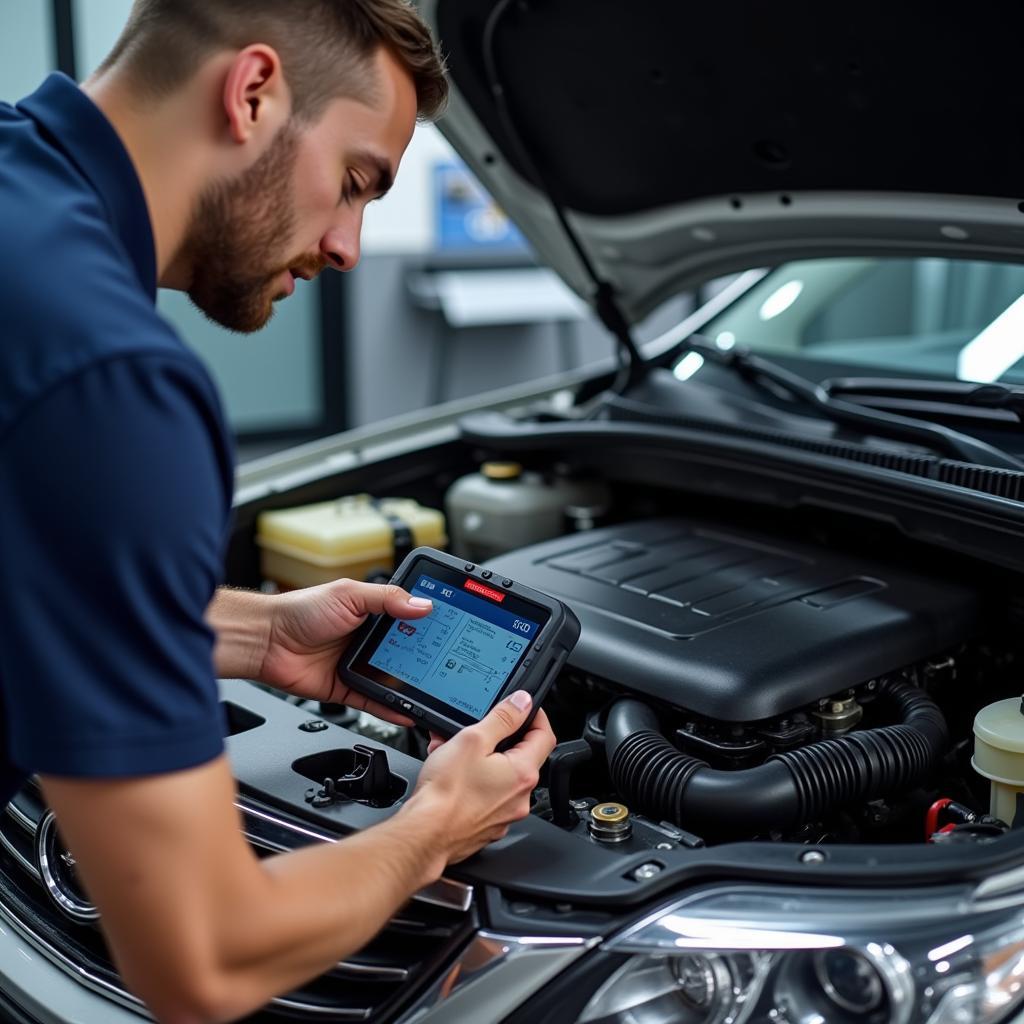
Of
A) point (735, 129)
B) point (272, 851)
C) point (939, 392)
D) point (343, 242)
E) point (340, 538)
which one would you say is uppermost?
point (735, 129)

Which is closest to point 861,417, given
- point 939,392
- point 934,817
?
point 939,392

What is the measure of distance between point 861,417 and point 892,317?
16.9 inches

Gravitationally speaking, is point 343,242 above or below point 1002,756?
above

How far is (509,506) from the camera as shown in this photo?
6.78ft

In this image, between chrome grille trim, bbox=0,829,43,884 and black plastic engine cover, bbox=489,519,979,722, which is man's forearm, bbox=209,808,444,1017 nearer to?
black plastic engine cover, bbox=489,519,979,722

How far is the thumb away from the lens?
119 cm

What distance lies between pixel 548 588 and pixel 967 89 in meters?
0.81

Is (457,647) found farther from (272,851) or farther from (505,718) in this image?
(272,851)

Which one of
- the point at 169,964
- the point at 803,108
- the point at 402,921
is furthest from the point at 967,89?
the point at 169,964

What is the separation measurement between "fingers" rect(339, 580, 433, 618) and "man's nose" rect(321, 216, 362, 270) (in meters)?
0.38

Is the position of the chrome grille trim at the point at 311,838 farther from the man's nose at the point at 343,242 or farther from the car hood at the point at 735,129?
the car hood at the point at 735,129

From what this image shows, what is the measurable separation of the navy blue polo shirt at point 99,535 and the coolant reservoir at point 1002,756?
0.80 meters

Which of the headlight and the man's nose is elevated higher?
the man's nose

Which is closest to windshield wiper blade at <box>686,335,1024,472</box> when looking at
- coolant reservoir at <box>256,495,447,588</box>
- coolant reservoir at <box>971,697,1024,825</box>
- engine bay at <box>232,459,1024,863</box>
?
engine bay at <box>232,459,1024,863</box>
